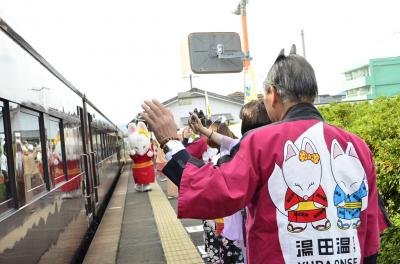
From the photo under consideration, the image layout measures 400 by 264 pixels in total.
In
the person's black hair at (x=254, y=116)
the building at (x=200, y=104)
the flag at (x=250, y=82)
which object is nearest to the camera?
the person's black hair at (x=254, y=116)

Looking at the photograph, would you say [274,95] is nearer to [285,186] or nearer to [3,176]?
[285,186]

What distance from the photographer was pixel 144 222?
28.6 feet

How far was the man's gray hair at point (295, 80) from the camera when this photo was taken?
1855mm

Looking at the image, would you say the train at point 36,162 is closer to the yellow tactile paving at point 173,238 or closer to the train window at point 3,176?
the train window at point 3,176

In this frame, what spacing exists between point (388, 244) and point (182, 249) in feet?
11.2

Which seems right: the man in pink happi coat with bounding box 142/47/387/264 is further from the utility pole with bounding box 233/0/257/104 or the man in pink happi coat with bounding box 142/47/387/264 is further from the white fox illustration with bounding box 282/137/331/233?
the utility pole with bounding box 233/0/257/104

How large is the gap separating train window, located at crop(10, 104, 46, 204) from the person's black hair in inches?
66.3

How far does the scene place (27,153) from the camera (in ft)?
12.1

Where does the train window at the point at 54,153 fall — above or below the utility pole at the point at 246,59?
below

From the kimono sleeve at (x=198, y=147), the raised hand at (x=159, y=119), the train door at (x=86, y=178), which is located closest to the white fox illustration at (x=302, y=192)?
the raised hand at (x=159, y=119)

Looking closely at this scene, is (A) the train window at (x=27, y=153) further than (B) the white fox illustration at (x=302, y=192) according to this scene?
Yes

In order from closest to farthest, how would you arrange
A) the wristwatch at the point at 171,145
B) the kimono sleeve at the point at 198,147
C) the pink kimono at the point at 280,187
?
the pink kimono at the point at 280,187 < the wristwatch at the point at 171,145 < the kimono sleeve at the point at 198,147

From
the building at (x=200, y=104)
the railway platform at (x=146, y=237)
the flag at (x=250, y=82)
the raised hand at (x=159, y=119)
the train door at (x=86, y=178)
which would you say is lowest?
the railway platform at (x=146, y=237)

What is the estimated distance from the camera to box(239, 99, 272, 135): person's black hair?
2826 millimetres
